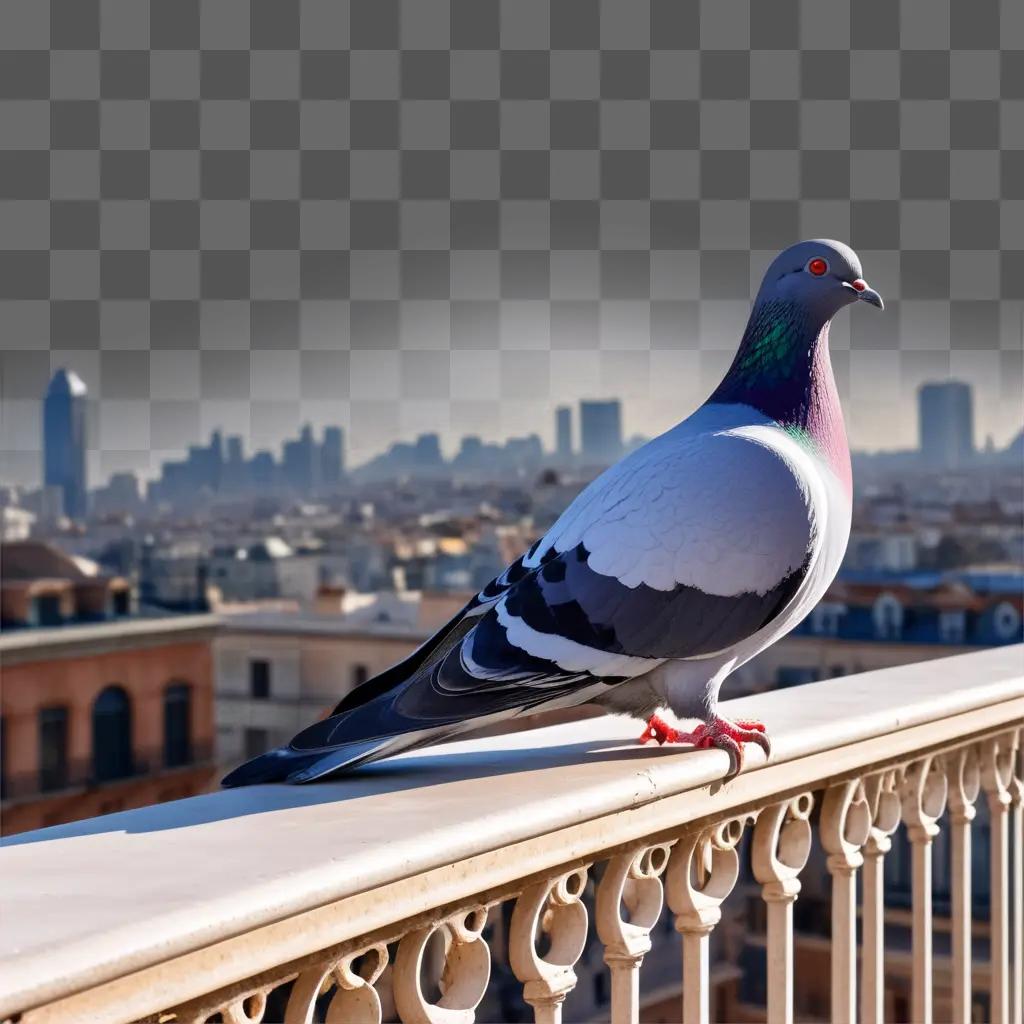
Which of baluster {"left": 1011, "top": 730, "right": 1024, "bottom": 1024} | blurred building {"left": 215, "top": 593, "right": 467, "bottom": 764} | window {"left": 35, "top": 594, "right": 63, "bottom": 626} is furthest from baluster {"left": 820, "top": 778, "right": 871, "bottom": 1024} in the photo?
window {"left": 35, "top": 594, "right": 63, "bottom": 626}

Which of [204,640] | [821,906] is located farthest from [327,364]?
[821,906]

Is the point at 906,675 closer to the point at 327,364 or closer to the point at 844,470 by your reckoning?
the point at 844,470

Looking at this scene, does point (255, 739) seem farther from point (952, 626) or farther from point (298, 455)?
point (952, 626)

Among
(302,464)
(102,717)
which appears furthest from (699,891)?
(302,464)

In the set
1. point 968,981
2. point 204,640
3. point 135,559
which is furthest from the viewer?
point 135,559

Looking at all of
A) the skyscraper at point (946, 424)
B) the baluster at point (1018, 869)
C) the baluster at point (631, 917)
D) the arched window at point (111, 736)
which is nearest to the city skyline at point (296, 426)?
the skyscraper at point (946, 424)

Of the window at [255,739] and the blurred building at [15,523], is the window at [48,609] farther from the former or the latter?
the window at [255,739]
